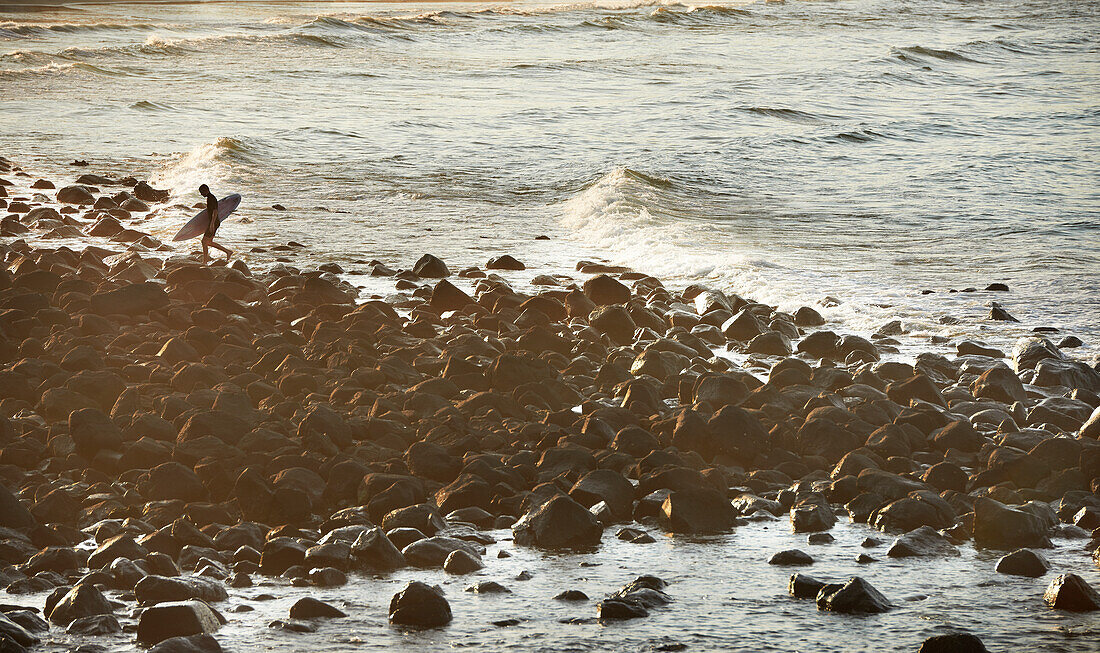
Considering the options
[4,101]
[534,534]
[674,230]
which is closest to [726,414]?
[534,534]

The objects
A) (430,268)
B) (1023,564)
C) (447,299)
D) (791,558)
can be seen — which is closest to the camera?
(1023,564)

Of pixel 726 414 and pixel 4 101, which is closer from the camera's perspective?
pixel 726 414

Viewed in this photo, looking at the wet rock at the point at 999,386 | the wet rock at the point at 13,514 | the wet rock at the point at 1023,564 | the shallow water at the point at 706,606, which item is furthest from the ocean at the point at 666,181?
the wet rock at the point at 999,386

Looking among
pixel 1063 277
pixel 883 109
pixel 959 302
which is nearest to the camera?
pixel 959 302

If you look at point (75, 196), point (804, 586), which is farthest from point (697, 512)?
point (75, 196)

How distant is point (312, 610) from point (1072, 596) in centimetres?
333

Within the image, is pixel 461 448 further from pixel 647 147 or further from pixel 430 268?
pixel 647 147

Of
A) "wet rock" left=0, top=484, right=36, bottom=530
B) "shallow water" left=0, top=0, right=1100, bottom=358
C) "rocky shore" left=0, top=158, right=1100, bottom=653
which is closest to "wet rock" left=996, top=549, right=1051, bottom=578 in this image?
"rocky shore" left=0, top=158, right=1100, bottom=653

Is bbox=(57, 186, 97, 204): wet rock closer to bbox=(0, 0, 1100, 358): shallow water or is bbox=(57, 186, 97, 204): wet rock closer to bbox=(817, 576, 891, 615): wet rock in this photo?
bbox=(0, 0, 1100, 358): shallow water

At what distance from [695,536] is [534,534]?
0.85 m

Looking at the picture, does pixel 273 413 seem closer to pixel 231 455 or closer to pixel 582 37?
pixel 231 455

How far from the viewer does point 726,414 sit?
7004 millimetres

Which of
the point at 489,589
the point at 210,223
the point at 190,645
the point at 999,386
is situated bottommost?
the point at 489,589

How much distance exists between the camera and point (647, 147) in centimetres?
2145
